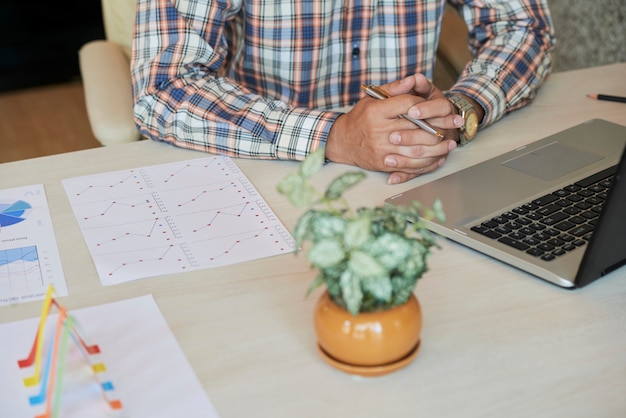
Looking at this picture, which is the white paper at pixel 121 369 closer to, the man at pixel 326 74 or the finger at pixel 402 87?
the man at pixel 326 74

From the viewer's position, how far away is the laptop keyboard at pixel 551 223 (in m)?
0.94

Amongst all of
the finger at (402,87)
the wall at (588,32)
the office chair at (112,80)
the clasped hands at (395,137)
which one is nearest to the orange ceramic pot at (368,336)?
the clasped hands at (395,137)

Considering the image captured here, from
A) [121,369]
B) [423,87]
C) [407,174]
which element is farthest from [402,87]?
[121,369]

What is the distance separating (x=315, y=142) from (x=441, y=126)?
0.62 ft

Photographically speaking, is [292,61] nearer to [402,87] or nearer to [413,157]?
[402,87]

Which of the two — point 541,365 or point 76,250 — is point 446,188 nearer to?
point 541,365

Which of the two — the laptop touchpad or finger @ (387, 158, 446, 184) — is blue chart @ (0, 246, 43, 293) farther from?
the laptop touchpad

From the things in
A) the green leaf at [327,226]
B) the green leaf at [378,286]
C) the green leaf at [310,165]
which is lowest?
the green leaf at [378,286]

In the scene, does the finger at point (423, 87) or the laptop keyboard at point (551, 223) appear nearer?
the laptop keyboard at point (551, 223)

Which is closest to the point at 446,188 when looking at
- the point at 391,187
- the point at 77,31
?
the point at 391,187

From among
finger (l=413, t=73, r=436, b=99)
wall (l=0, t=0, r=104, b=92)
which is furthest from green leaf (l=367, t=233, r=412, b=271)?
wall (l=0, t=0, r=104, b=92)

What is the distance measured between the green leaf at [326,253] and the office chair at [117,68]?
86cm

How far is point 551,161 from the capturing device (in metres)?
1.17

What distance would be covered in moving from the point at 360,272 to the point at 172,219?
437mm
